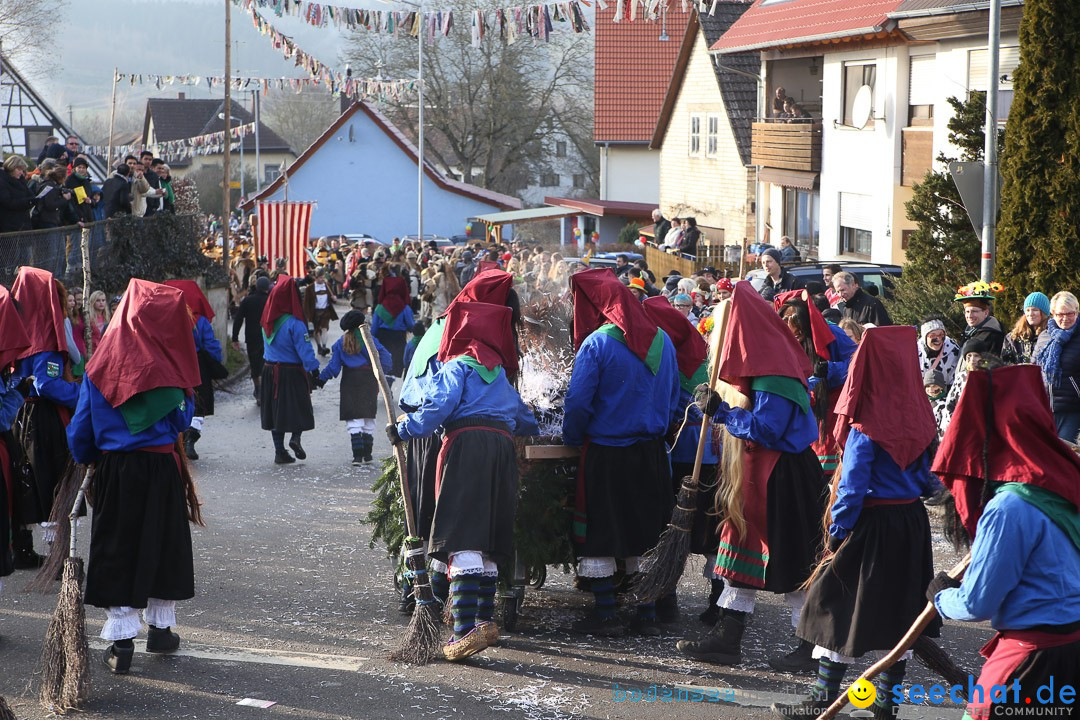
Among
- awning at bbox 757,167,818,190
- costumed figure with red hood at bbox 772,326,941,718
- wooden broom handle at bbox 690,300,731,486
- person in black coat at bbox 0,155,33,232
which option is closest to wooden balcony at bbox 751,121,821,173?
awning at bbox 757,167,818,190

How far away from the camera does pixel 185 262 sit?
20.8 meters

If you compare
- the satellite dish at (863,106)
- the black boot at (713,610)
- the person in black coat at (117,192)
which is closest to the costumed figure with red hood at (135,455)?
the black boot at (713,610)

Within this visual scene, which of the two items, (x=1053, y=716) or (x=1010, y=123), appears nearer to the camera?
(x=1053, y=716)

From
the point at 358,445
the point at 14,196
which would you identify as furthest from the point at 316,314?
the point at 358,445

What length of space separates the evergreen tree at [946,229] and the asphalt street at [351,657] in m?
6.66

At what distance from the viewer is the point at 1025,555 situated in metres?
3.99

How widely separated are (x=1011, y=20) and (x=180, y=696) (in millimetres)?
16304

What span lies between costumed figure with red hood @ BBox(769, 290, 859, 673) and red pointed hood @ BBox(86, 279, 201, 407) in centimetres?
345

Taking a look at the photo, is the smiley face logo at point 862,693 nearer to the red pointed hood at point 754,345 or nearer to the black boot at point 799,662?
the black boot at point 799,662

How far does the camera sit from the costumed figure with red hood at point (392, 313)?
49.3 feet

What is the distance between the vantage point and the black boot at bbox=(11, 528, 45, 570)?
8.26 metres

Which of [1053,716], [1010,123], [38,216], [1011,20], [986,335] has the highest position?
[1011,20]

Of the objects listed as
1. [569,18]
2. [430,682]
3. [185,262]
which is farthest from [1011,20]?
[430,682]

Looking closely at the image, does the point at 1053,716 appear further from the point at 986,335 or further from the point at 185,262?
the point at 185,262
